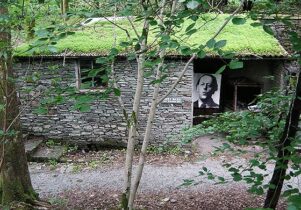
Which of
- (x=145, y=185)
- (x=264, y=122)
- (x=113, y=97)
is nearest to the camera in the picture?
(x=264, y=122)

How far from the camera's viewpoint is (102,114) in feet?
32.0

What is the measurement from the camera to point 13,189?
5672 millimetres

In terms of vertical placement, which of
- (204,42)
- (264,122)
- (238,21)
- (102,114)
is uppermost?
(238,21)

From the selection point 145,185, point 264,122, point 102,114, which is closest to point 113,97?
point 102,114

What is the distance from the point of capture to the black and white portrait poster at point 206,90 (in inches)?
402

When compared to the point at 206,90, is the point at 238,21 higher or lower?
higher

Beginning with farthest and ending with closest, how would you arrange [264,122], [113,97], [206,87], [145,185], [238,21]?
[206,87], [113,97], [145,185], [264,122], [238,21]

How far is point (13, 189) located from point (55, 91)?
4.00 metres

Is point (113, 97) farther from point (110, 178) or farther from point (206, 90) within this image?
point (206, 90)

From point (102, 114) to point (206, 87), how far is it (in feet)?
10.7

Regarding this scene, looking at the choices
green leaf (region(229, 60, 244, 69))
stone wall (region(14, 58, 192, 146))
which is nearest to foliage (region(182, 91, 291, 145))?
green leaf (region(229, 60, 244, 69))

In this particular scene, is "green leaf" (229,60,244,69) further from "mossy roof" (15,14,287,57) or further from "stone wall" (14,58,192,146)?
"stone wall" (14,58,192,146)

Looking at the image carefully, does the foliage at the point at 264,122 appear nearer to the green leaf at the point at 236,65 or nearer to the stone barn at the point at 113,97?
the green leaf at the point at 236,65

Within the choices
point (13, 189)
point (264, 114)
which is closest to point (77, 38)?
point (13, 189)
